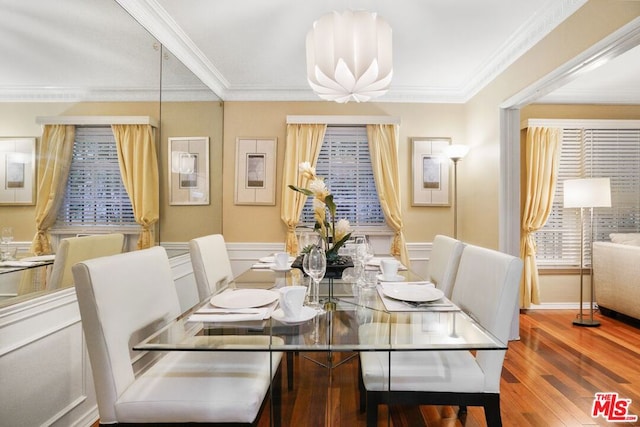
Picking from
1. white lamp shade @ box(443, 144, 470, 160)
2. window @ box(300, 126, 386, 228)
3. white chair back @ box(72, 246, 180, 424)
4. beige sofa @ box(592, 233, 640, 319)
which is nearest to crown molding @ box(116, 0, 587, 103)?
window @ box(300, 126, 386, 228)

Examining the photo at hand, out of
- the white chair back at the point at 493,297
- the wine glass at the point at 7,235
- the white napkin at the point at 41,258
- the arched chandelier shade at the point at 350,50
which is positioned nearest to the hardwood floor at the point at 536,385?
the white chair back at the point at 493,297

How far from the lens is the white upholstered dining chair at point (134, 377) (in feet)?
3.67

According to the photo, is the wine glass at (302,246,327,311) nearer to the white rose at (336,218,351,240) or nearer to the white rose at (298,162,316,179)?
the white rose at (336,218,351,240)

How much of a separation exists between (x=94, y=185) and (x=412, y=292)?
1.83 m

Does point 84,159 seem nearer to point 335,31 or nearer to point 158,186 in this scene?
point 158,186

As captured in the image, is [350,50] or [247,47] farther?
[247,47]

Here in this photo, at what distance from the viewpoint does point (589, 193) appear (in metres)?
3.44

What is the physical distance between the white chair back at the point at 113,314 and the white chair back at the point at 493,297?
1.42 meters

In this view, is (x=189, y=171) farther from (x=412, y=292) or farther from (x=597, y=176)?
(x=597, y=176)

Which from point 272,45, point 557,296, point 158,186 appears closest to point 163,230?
point 158,186

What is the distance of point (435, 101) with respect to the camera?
378 centimetres

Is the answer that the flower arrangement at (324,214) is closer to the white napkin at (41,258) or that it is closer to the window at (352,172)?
the white napkin at (41,258)

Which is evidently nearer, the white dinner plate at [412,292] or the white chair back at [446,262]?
the white dinner plate at [412,292]

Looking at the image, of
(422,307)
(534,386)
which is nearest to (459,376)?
(422,307)
